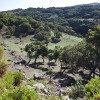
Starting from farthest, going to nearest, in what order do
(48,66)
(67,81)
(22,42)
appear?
(22,42), (48,66), (67,81)

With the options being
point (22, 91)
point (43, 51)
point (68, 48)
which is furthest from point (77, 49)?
point (22, 91)

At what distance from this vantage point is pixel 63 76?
73.4m

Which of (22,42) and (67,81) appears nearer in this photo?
(67,81)

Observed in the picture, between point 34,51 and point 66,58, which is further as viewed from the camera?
point 34,51

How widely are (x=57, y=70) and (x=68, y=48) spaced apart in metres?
9.16

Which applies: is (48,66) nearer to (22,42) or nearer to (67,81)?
(67,81)

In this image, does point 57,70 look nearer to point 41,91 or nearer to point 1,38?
point 41,91

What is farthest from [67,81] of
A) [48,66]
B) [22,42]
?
[22,42]

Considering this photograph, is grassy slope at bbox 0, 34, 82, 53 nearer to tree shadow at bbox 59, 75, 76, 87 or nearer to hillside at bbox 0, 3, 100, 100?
hillside at bbox 0, 3, 100, 100

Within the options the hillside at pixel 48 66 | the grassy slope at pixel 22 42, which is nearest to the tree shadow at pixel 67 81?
the hillside at pixel 48 66

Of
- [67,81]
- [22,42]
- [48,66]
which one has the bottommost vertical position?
[48,66]

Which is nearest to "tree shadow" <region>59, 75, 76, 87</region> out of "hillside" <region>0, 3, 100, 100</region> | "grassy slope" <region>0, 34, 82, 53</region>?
"hillside" <region>0, 3, 100, 100</region>

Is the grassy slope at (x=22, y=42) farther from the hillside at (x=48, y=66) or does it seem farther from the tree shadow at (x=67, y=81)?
the tree shadow at (x=67, y=81)

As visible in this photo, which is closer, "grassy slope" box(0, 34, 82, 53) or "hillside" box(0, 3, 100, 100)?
"hillside" box(0, 3, 100, 100)
